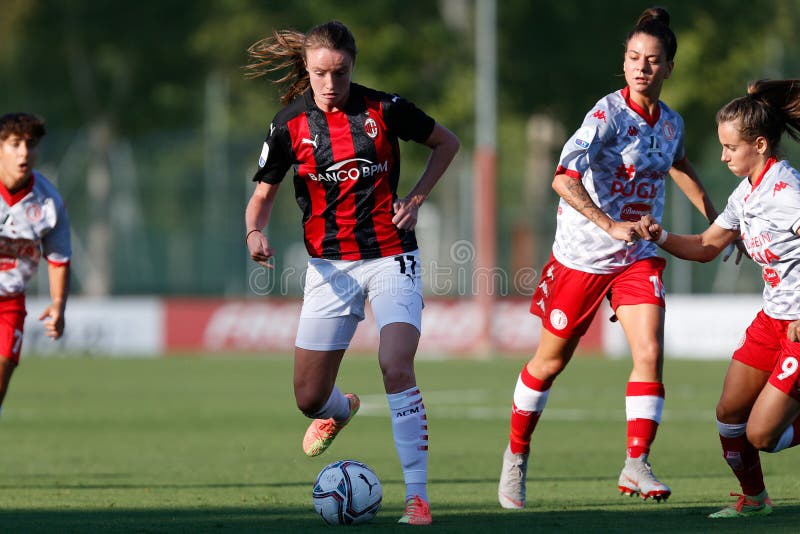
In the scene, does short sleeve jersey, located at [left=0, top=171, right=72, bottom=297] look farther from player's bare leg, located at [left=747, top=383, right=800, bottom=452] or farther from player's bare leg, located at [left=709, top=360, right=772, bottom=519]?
player's bare leg, located at [left=747, top=383, right=800, bottom=452]

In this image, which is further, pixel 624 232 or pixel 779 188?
pixel 624 232

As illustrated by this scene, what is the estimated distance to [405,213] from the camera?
26.3 ft

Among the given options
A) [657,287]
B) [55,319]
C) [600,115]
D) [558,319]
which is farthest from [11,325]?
[657,287]

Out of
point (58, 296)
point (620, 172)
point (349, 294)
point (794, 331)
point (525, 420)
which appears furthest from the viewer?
point (58, 296)

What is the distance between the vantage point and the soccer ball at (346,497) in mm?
7715

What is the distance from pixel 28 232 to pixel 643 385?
4.24m

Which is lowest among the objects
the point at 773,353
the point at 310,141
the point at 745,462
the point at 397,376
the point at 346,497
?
the point at 346,497

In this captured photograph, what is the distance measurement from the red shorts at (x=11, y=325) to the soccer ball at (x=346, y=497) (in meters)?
2.83

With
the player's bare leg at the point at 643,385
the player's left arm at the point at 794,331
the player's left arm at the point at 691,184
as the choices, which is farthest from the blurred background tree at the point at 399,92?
the player's left arm at the point at 794,331

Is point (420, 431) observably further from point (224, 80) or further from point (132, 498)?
point (224, 80)

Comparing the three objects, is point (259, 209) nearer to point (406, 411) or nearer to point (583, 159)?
point (406, 411)

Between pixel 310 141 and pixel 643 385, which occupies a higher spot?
pixel 310 141

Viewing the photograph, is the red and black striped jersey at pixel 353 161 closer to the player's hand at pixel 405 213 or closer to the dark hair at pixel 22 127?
Result: the player's hand at pixel 405 213

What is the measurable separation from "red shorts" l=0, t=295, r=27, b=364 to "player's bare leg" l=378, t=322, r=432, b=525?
3028mm
